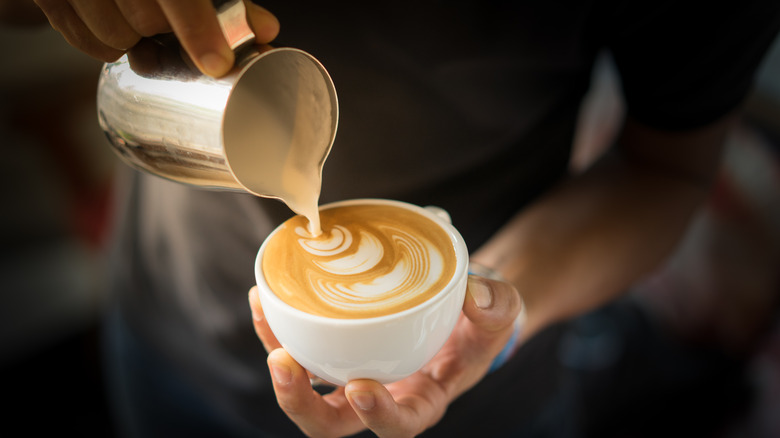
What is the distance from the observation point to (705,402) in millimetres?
1978

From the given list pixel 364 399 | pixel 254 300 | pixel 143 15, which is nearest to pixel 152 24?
pixel 143 15

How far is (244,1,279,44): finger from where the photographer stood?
541mm

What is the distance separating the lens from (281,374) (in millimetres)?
630

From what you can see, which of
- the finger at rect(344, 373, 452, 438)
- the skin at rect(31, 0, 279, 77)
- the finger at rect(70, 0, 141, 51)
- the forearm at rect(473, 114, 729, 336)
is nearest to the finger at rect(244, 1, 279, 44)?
the skin at rect(31, 0, 279, 77)

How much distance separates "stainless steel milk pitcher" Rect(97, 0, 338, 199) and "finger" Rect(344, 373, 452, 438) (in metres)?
0.25

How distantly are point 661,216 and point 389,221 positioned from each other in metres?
0.54

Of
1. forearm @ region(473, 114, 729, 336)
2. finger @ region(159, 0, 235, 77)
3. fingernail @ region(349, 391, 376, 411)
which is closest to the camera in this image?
finger @ region(159, 0, 235, 77)

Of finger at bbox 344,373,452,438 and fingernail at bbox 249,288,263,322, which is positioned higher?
fingernail at bbox 249,288,263,322

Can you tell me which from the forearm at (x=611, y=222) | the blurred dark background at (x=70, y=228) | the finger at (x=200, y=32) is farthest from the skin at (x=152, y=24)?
the blurred dark background at (x=70, y=228)

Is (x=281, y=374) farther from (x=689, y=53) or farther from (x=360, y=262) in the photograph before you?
(x=689, y=53)

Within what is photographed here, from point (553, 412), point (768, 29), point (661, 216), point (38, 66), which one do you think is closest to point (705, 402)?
point (553, 412)

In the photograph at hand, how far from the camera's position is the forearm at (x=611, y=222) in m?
0.96

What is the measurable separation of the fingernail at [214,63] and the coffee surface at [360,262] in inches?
9.7

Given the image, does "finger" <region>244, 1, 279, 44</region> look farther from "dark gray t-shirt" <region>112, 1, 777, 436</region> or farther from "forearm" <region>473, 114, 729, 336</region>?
"forearm" <region>473, 114, 729, 336</region>
